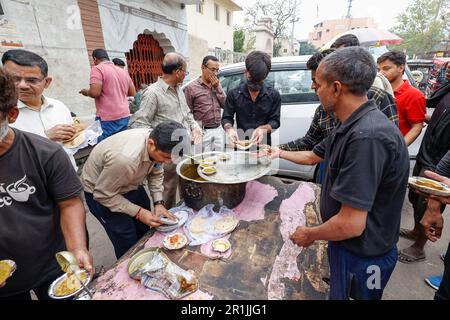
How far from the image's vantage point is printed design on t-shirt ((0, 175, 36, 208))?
124 centimetres

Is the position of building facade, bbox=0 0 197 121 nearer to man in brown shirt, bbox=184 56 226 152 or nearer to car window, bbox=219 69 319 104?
man in brown shirt, bbox=184 56 226 152

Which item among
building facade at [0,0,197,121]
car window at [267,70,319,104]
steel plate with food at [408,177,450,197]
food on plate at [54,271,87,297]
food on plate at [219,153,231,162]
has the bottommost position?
food on plate at [54,271,87,297]

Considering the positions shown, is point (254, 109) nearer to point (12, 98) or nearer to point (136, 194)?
point (136, 194)

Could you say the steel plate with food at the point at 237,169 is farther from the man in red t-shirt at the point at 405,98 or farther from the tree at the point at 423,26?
the tree at the point at 423,26

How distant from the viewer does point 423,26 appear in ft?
83.0

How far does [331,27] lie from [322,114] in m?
54.6

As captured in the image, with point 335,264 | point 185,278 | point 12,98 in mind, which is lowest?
point 335,264

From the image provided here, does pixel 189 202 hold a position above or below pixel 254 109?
below

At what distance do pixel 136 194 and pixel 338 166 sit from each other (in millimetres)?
1778

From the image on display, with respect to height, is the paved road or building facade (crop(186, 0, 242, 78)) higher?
building facade (crop(186, 0, 242, 78))

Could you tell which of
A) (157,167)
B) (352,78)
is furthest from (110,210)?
(352,78)

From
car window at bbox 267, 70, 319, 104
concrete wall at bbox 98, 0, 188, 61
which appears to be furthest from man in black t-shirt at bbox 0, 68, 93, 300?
concrete wall at bbox 98, 0, 188, 61

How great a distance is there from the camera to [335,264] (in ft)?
Answer: 4.86

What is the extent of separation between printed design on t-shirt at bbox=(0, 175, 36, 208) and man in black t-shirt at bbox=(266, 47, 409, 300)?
1.59 m
